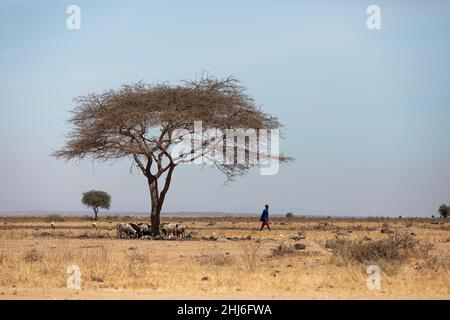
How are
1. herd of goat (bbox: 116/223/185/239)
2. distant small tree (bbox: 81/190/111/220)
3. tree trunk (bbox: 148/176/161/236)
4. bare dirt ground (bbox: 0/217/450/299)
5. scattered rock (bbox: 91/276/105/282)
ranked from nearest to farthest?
bare dirt ground (bbox: 0/217/450/299)
scattered rock (bbox: 91/276/105/282)
herd of goat (bbox: 116/223/185/239)
tree trunk (bbox: 148/176/161/236)
distant small tree (bbox: 81/190/111/220)

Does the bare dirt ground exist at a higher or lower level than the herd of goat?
lower

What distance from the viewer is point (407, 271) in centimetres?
1748

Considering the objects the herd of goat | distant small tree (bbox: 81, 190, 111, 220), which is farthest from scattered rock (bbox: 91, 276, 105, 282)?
distant small tree (bbox: 81, 190, 111, 220)

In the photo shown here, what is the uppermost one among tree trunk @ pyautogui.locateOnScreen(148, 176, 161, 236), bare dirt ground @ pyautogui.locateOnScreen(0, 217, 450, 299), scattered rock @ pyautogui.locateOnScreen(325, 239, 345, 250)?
tree trunk @ pyautogui.locateOnScreen(148, 176, 161, 236)

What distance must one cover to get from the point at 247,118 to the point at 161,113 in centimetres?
404

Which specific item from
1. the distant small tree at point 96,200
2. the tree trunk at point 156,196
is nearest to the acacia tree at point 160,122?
the tree trunk at point 156,196

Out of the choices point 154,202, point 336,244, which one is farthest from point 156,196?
point 336,244

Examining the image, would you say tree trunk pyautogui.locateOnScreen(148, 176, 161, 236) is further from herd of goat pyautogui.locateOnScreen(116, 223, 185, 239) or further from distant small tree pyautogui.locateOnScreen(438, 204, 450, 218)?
distant small tree pyautogui.locateOnScreen(438, 204, 450, 218)

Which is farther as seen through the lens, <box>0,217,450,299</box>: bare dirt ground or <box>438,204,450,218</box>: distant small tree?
<box>438,204,450,218</box>: distant small tree

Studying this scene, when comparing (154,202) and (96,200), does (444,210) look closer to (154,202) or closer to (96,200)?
(96,200)

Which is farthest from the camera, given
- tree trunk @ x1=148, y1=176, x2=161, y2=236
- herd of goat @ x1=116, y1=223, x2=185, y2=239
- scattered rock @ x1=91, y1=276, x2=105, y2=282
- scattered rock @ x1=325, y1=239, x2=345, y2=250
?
tree trunk @ x1=148, y1=176, x2=161, y2=236

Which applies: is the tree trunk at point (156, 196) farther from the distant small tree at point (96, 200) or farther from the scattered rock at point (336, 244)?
the distant small tree at point (96, 200)

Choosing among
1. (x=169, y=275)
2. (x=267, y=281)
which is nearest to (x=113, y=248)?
(x=169, y=275)
